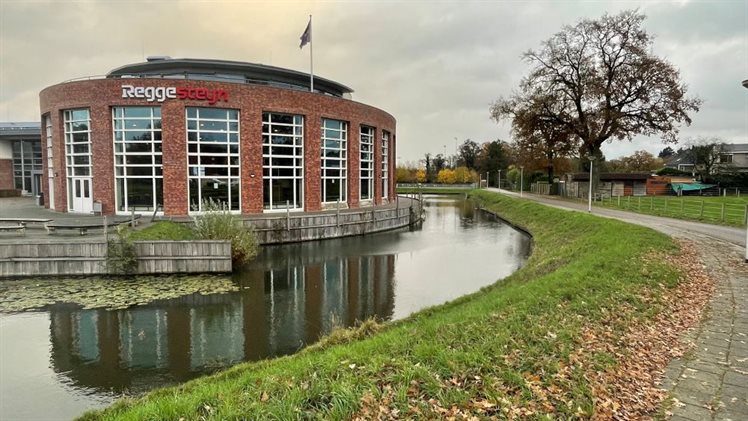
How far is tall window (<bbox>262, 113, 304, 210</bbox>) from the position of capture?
25.9 metres

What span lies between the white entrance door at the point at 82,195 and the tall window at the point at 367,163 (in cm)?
1679

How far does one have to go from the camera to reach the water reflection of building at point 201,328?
8.09m

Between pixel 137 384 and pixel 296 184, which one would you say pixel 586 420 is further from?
pixel 296 184

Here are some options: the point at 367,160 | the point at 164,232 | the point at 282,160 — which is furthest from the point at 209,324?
the point at 367,160

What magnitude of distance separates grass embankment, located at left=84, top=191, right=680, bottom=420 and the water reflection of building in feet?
5.48

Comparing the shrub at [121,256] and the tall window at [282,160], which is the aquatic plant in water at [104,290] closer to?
the shrub at [121,256]

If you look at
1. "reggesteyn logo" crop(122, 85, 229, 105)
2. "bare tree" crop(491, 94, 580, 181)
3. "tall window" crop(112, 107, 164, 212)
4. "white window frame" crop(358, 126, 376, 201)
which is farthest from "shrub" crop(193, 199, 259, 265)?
"bare tree" crop(491, 94, 580, 181)

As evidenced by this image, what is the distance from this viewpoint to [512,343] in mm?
5672

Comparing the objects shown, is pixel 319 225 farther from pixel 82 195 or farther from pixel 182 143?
pixel 82 195

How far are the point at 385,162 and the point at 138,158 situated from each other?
1926cm

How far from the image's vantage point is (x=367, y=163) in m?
33.5

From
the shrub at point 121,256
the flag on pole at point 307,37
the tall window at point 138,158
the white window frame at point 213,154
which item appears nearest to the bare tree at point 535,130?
the flag on pole at point 307,37

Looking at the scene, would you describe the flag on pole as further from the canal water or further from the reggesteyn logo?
the canal water

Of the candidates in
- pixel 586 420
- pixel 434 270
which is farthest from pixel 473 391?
pixel 434 270
